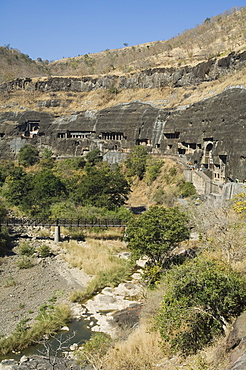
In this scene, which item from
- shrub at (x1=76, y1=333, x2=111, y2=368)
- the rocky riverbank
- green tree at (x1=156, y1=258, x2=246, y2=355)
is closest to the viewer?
green tree at (x1=156, y1=258, x2=246, y2=355)

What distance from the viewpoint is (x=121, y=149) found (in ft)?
192

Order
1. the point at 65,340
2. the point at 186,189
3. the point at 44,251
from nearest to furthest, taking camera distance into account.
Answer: the point at 65,340, the point at 44,251, the point at 186,189

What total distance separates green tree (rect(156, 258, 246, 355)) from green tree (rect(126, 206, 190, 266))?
8341 mm

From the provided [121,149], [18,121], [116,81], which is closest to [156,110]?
[121,149]

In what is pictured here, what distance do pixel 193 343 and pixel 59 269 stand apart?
1604cm

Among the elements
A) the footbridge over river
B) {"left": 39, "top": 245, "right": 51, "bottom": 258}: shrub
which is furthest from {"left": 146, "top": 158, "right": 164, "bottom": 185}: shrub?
{"left": 39, "top": 245, "right": 51, "bottom": 258}: shrub

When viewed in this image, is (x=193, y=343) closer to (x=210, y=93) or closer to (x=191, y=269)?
(x=191, y=269)

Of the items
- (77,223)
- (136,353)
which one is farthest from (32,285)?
(136,353)

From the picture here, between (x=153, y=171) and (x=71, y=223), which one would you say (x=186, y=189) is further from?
(x=71, y=223)

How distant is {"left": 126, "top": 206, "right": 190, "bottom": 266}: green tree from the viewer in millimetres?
23094

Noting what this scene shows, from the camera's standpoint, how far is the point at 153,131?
55406 mm

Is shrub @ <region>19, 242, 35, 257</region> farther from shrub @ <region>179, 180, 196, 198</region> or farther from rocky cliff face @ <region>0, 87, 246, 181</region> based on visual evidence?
rocky cliff face @ <region>0, 87, 246, 181</region>

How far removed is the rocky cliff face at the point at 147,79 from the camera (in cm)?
6281

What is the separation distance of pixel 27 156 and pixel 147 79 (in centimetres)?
2880
